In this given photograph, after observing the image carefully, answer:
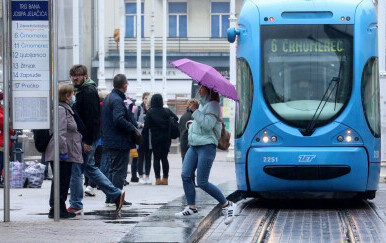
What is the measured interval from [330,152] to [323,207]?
1123mm

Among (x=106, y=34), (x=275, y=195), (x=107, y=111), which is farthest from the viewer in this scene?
(x=106, y=34)

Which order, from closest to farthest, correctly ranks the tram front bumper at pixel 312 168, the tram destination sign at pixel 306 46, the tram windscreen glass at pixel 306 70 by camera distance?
the tram front bumper at pixel 312 168
the tram windscreen glass at pixel 306 70
the tram destination sign at pixel 306 46

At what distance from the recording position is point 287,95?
48.6ft

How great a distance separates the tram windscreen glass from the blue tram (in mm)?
13

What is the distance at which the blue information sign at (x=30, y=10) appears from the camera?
1173 centimetres

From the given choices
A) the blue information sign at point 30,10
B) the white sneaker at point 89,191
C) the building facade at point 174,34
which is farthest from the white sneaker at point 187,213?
the building facade at point 174,34

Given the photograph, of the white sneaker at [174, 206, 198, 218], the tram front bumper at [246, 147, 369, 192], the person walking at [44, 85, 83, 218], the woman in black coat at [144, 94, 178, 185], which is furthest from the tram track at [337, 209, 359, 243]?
the woman in black coat at [144, 94, 178, 185]

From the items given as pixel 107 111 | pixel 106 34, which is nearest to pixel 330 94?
pixel 107 111

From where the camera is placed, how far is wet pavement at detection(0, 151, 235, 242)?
33.7 ft

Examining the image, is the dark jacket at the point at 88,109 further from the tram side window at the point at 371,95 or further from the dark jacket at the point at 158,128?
the dark jacket at the point at 158,128

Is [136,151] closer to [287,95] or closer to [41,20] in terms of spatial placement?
[287,95]

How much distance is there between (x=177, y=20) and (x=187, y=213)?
47.4 meters

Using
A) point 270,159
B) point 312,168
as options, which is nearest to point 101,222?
point 270,159

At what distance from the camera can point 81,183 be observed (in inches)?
510
